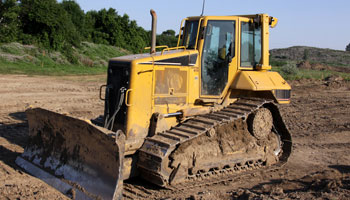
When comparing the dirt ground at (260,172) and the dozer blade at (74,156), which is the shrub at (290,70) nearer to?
the dirt ground at (260,172)

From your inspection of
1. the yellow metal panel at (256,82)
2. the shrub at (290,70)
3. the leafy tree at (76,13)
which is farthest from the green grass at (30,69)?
the yellow metal panel at (256,82)

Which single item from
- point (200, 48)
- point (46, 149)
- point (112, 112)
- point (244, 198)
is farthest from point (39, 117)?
point (244, 198)

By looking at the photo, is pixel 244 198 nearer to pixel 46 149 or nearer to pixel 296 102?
pixel 46 149

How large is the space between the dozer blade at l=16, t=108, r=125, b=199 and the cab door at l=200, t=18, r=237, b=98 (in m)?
2.28

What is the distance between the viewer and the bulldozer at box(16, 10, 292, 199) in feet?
19.8

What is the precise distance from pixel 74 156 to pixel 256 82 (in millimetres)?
3513

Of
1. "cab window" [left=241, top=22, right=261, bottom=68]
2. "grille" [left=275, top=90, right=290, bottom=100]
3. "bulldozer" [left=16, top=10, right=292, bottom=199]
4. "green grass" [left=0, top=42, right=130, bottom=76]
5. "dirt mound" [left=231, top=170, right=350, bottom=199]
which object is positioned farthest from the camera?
"green grass" [left=0, top=42, right=130, bottom=76]

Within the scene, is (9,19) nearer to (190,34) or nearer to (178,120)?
(190,34)

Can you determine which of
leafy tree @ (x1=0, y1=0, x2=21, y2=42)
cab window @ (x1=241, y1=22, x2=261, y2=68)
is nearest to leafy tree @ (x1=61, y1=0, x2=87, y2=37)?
leafy tree @ (x1=0, y1=0, x2=21, y2=42)

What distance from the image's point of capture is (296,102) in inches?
593

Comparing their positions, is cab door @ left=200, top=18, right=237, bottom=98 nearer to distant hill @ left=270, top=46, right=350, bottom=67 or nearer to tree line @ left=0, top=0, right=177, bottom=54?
tree line @ left=0, top=0, right=177, bottom=54

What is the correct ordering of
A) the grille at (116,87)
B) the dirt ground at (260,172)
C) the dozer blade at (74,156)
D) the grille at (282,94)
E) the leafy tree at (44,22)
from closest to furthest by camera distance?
the dozer blade at (74,156) < the dirt ground at (260,172) < the grille at (116,87) < the grille at (282,94) < the leafy tree at (44,22)

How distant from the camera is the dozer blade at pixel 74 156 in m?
5.55

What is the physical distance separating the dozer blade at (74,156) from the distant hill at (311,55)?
45.7m
